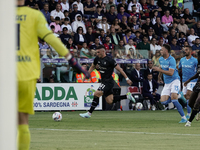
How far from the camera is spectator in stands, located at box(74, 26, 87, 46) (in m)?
18.9

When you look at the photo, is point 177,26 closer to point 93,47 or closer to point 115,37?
point 115,37

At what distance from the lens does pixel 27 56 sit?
4.48m

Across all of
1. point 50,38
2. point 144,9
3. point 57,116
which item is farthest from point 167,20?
point 50,38

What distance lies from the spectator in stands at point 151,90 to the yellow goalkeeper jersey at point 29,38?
14690 millimetres

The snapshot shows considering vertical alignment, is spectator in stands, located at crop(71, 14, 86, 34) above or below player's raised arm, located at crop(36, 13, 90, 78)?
below

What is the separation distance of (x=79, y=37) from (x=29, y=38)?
14.6 metres

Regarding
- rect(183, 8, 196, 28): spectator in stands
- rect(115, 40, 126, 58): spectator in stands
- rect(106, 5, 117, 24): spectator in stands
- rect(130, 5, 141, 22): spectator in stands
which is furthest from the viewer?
rect(183, 8, 196, 28): spectator in stands

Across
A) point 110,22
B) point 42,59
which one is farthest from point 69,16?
point 42,59

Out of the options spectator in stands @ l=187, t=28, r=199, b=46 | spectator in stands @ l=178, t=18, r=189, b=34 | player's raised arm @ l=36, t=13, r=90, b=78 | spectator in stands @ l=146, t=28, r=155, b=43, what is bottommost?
spectator in stands @ l=187, t=28, r=199, b=46

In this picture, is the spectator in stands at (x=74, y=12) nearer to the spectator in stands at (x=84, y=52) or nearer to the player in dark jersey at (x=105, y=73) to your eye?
the spectator in stands at (x=84, y=52)

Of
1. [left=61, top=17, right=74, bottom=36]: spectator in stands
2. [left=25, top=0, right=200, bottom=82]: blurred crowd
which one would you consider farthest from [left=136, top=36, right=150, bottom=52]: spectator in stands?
[left=61, top=17, right=74, bottom=36]: spectator in stands

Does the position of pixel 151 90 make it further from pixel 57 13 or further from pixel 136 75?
pixel 57 13

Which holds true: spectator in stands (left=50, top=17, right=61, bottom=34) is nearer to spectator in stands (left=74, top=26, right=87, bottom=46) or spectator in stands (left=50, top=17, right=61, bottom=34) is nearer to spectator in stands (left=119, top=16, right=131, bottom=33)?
spectator in stands (left=74, top=26, right=87, bottom=46)

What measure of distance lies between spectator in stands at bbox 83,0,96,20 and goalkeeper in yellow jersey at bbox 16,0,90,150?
55.1 ft
